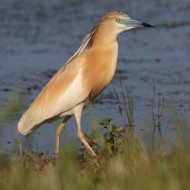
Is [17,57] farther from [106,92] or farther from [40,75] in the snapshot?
[106,92]

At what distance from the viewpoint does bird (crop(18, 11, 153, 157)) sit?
7.59 meters

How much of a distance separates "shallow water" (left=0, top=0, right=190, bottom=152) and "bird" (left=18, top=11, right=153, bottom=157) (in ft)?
1.52

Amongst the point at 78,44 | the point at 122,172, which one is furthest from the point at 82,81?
the point at 78,44

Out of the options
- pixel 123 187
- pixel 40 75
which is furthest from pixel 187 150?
pixel 40 75

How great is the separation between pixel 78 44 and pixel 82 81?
499 centimetres

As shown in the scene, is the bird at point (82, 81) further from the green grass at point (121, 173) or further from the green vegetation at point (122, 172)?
the green grass at point (121, 173)

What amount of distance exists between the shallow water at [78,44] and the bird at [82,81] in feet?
1.52

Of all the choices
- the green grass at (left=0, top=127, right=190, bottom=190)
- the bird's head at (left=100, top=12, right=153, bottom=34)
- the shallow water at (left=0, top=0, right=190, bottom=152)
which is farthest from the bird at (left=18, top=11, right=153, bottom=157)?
the green grass at (left=0, top=127, right=190, bottom=190)

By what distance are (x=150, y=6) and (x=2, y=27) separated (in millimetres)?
2885

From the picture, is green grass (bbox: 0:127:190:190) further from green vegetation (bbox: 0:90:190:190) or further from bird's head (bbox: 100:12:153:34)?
bird's head (bbox: 100:12:153:34)

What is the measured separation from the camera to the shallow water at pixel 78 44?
9.42 meters

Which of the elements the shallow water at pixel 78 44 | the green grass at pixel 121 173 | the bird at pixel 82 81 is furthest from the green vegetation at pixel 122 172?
the shallow water at pixel 78 44

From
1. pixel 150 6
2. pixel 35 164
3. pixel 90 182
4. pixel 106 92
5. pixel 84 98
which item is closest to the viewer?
pixel 90 182

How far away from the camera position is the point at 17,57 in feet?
38.8
